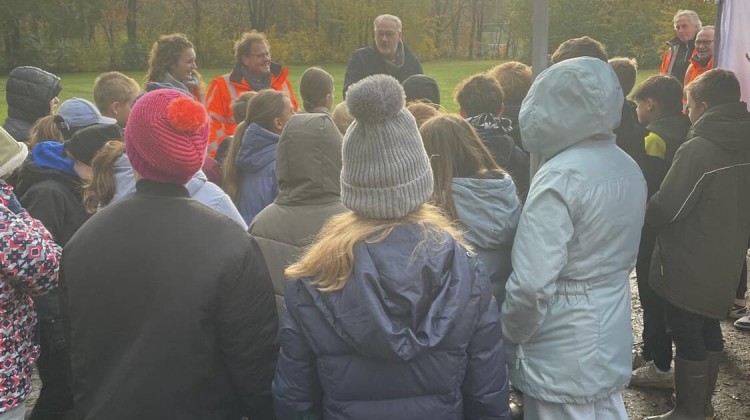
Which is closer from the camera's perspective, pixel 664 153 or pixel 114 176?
pixel 114 176

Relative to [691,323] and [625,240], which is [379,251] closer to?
[625,240]

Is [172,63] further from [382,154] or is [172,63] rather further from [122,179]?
[382,154]

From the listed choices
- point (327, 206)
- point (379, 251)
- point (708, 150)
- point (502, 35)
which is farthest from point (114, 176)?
point (502, 35)

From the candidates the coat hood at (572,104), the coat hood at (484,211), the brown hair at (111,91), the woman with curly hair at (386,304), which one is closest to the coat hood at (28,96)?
the brown hair at (111,91)

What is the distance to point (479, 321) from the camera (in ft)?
6.84

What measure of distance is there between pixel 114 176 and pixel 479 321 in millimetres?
1912

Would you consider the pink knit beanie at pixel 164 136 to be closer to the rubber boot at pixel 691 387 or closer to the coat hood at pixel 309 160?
the coat hood at pixel 309 160

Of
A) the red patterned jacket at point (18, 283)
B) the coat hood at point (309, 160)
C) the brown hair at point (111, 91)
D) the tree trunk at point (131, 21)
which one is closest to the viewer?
the red patterned jacket at point (18, 283)

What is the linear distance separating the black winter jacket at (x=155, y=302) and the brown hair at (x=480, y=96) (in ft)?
7.94

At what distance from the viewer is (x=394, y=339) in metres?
1.88

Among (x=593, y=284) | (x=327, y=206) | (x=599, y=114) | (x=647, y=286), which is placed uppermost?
(x=599, y=114)

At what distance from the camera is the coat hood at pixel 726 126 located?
3.72 m

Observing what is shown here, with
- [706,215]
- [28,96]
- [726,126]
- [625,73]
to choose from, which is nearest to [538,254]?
[706,215]

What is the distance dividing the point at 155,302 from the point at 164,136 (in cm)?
48
